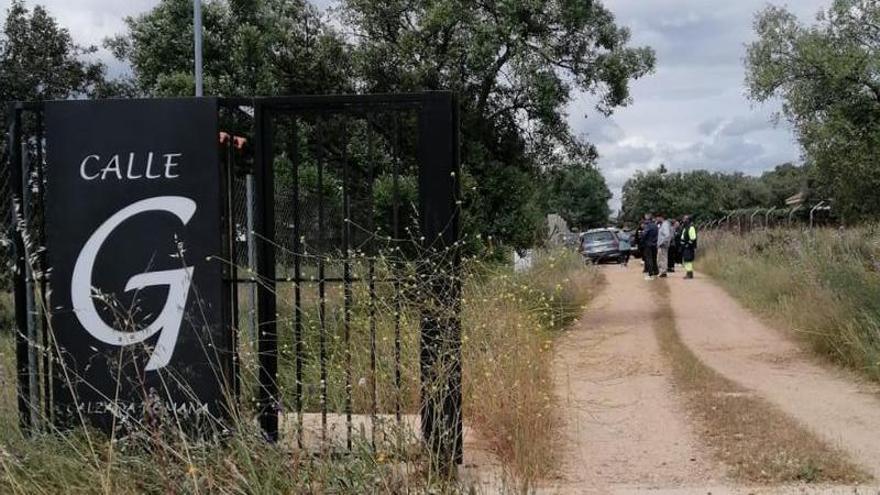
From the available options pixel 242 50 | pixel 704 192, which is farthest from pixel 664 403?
pixel 704 192

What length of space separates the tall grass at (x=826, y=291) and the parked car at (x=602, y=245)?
49.1ft

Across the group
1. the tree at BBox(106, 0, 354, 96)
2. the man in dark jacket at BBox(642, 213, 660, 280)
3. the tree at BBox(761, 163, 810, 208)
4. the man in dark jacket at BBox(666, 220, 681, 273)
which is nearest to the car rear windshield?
the man in dark jacket at BBox(666, 220, 681, 273)

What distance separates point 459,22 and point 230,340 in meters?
7.72

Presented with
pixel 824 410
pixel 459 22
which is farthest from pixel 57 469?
pixel 459 22

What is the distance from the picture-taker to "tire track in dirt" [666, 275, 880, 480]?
21.1 ft

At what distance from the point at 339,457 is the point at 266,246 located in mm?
1238

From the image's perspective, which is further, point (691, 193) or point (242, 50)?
point (691, 193)

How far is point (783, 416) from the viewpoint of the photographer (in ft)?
22.8

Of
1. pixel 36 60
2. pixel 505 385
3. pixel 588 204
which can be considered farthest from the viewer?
pixel 588 204

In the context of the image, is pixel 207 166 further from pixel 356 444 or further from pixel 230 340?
pixel 356 444

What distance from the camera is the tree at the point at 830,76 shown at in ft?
50.0

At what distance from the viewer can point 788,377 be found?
28.9ft

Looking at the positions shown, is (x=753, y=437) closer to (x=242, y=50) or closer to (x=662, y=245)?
(x=242, y=50)

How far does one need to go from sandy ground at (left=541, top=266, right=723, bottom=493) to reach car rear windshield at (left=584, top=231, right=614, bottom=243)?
2340 centimetres
